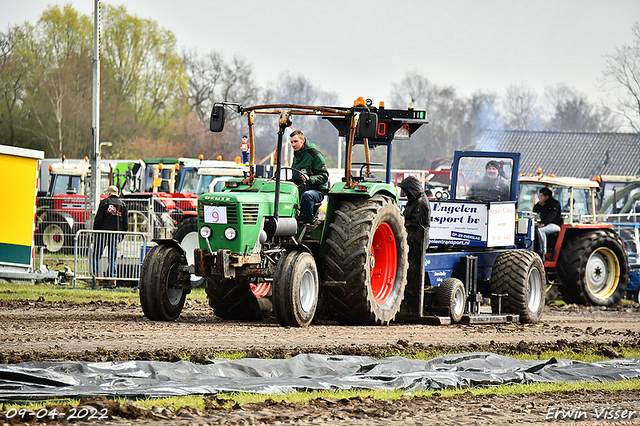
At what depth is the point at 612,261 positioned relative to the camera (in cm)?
1702

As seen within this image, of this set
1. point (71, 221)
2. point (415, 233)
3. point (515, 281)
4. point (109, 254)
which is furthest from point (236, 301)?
point (71, 221)

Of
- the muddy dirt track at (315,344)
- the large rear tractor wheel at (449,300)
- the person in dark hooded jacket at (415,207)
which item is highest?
the person in dark hooded jacket at (415,207)

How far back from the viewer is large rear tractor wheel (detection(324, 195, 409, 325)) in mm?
10469

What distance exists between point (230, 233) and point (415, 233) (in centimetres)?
287

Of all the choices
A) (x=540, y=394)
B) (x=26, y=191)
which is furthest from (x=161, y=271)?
(x=26, y=191)

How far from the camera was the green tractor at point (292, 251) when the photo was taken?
33.1 feet

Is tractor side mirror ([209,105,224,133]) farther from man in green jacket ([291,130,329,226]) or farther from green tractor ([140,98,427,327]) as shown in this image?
man in green jacket ([291,130,329,226])

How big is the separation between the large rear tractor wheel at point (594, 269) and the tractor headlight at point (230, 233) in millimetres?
8276

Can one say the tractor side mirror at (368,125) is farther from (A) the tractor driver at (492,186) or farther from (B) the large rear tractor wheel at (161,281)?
(A) the tractor driver at (492,186)

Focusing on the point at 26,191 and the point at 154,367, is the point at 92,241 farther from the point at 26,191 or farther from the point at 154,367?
the point at 154,367

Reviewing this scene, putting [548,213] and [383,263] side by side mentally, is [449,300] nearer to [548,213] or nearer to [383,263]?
[383,263]

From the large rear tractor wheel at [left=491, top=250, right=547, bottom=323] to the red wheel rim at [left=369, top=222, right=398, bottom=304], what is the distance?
6.57ft

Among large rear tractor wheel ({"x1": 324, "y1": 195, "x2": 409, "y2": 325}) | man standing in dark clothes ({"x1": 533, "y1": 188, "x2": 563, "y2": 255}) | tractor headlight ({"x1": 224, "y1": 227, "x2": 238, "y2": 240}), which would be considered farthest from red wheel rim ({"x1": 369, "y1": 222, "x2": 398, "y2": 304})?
man standing in dark clothes ({"x1": 533, "y1": 188, "x2": 563, "y2": 255})

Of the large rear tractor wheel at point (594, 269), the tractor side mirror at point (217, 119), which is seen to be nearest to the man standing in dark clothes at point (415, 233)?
the tractor side mirror at point (217, 119)
